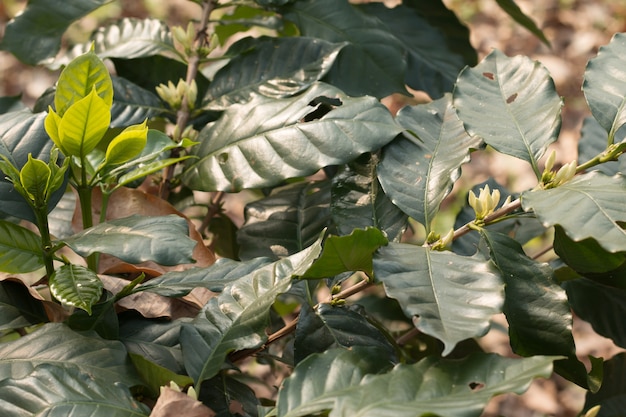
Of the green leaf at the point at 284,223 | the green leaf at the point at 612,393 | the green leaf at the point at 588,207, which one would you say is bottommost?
the green leaf at the point at 612,393

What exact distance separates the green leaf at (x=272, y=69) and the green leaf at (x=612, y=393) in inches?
25.9

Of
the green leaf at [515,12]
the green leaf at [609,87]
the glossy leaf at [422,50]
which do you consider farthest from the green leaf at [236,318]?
the green leaf at [515,12]

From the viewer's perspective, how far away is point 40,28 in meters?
1.48

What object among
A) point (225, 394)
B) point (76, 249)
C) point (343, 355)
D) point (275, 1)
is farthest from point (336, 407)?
point (275, 1)

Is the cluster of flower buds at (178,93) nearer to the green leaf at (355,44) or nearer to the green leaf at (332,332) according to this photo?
the green leaf at (355,44)

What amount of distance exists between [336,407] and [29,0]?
1131 mm

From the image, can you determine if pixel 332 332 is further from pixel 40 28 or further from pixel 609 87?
pixel 40 28

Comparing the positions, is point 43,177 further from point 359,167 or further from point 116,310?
point 359,167

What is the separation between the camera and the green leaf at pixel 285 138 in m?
1.05

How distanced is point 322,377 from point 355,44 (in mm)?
829

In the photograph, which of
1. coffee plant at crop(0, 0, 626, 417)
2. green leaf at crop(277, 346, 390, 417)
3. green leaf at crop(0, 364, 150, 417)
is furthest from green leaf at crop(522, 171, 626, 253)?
green leaf at crop(0, 364, 150, 417)

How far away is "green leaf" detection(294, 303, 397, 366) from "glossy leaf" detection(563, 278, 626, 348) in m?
0.36

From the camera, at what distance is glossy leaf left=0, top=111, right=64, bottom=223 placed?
3.20 ft

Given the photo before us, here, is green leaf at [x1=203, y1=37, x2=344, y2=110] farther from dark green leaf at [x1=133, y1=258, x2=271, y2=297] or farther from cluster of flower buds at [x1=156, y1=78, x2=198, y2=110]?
dark green leaf at [x1=133, y1=258, x2=271, y2=297]
